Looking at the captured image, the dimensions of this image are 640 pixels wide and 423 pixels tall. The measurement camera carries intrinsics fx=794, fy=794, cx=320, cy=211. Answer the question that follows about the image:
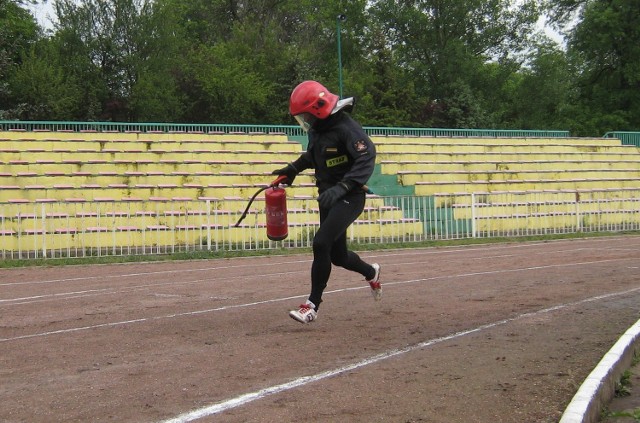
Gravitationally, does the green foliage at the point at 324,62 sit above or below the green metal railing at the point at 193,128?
above

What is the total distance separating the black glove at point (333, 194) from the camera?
648 cm

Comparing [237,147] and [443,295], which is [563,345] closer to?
[443,295]

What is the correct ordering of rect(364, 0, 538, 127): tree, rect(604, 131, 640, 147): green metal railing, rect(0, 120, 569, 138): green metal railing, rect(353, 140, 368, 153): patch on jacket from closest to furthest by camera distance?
rect(353, 140, 368, 153): patch on jacket, rect(0, 120, 569, 138): green metal railing, rect(604, 131, 640, 147): green metal railing, rect(364, 0, 538, 127): tree

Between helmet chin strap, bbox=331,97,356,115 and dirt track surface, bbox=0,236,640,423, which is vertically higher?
helmet chin strap, bbox=331,97,356,115

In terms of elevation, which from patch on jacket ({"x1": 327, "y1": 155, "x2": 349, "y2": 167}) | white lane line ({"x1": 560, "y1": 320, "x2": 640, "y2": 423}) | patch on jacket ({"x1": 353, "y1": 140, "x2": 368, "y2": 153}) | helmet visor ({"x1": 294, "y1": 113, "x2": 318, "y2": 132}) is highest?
helmet visor ({"x1": 294, "y1": 113, "x2": 318, "y2": 132})

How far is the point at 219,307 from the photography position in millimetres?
8344

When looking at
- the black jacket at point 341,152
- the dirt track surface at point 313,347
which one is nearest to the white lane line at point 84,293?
the dirt track surface at point 313,347

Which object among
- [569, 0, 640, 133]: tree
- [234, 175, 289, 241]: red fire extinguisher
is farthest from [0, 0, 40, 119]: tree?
[569, 0, 640, 133]: tree

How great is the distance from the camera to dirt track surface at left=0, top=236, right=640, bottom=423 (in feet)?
14.5

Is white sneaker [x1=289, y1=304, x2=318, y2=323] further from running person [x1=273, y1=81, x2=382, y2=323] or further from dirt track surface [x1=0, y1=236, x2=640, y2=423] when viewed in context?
dirt track surface [x1=0, y1=236, x2=640, y2=423]

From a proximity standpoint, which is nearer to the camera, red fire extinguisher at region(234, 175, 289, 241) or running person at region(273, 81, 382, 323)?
running person at region(273, 81, 382, 323)

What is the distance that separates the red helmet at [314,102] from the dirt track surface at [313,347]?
6.05ft

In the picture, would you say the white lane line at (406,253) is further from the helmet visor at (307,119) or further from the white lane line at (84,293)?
the helmet visor at (307,119)

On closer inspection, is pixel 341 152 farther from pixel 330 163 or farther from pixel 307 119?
pixel 307 119
